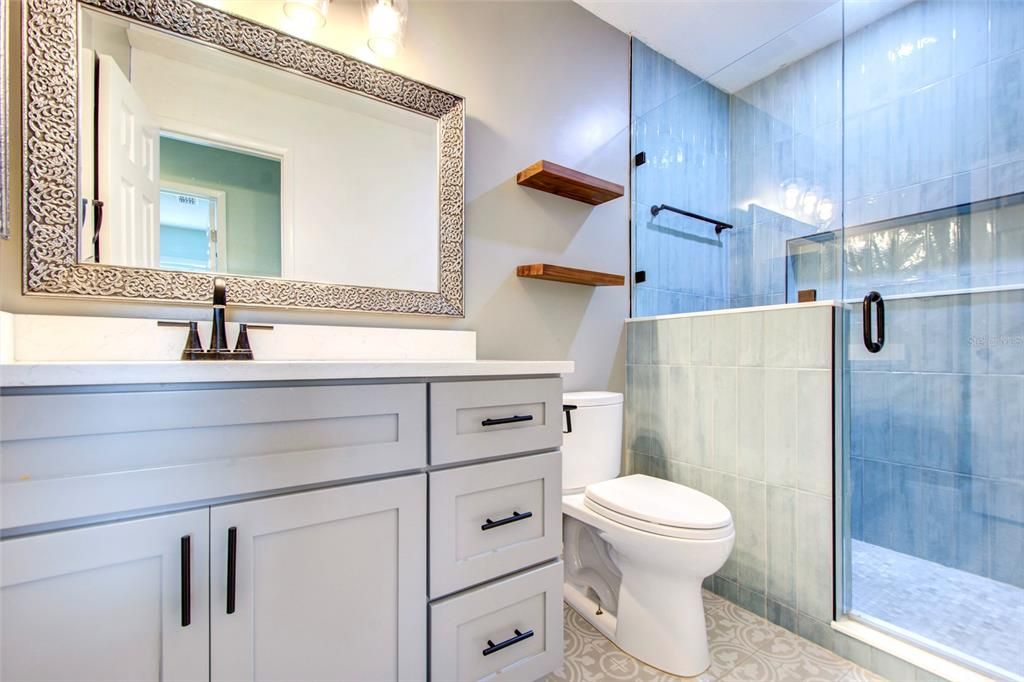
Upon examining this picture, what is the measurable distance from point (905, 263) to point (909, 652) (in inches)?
53.6

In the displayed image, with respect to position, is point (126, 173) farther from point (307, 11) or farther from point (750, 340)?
point (750, 340)

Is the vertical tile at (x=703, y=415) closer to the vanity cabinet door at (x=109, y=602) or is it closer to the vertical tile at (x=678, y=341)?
the vertical tile at (x=678, y=341)

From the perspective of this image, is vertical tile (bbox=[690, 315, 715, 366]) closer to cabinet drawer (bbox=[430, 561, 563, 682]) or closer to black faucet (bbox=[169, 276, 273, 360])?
cabinet drawer (bbox=[430, 561, 563, 682])

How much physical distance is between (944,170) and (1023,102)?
0.90 feet

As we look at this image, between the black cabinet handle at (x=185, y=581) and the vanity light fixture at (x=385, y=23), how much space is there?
1440 mm

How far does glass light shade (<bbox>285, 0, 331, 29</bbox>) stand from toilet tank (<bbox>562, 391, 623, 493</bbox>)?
1.43m

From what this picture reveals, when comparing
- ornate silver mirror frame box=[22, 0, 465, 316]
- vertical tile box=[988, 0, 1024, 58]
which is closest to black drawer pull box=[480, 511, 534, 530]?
ornate silver mirror frame box=[22, 0, 465, 316]

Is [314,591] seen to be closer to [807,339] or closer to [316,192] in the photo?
[316,192]

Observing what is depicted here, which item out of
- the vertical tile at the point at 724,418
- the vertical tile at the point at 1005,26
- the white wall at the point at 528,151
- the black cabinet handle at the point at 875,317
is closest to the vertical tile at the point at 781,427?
the vertical tile at the point at 724,418

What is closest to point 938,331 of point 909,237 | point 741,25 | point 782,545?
point 909,237

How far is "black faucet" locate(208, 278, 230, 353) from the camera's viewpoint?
3.28 ft

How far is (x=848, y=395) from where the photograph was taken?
1437 millimetres

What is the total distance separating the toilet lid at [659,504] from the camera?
1252 millimetres

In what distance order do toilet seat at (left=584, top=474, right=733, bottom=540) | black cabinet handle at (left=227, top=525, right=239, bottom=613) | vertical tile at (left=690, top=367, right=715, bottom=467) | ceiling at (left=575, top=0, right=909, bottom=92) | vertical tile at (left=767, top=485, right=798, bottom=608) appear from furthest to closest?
ceiling at (left=575, top=0, right=909, bottom=92), vertical tile at (left=690, top=367, right=715, bottom=467), vertical tile at (left=767, top=485, right=798, bottom=608), toilet seat at (left=584, top=474, right=733, bottom=540), black cabinet handle at (left=227, top=525, right=239, bottom=613)
